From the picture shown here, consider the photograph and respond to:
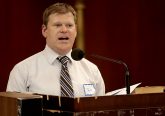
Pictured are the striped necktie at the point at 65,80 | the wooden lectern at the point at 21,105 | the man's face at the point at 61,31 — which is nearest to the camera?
the wooden lectern at the point at 21,105

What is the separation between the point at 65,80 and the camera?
6.54 ft

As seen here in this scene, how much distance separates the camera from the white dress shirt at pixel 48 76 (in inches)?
77.6

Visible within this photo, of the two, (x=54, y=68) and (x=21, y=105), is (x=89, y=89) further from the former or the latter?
(x=21, y=105)

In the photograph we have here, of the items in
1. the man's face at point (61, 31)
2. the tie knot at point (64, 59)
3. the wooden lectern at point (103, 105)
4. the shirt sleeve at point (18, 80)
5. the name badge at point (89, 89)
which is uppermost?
the man's face at point (61, 31)

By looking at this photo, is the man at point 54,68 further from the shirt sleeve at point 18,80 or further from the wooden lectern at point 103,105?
the wooden lectern at point 103,105

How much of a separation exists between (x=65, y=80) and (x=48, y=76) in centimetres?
9

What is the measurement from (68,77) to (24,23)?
90 cm

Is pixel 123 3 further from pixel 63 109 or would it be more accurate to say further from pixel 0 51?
pixel 63 109

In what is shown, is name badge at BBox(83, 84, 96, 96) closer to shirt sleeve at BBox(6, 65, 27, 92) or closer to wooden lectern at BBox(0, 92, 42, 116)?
shirt sleeve at BBox(6, 65, 27, 92)

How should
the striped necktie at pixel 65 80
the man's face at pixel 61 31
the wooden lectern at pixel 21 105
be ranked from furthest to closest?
1. the man's face at pixel 61 31
2. the striped necktie at pixel 65 80
3. the wooden lectern at pixel 21 105

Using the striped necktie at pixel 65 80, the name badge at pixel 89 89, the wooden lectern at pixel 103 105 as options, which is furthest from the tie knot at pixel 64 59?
the wooden lectern at pixel 103 105

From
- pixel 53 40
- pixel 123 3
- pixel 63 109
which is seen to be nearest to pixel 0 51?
Result: pixel 53 40

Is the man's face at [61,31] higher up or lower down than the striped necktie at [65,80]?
higher up

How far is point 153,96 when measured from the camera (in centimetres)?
152
